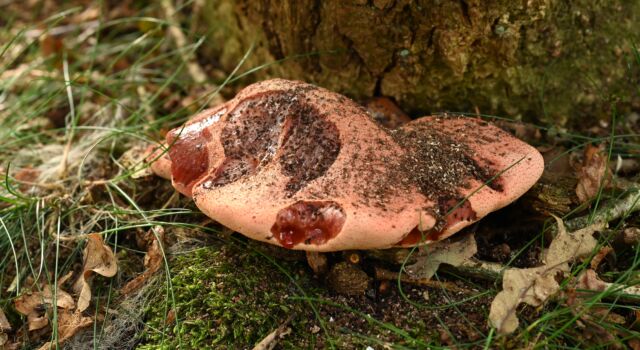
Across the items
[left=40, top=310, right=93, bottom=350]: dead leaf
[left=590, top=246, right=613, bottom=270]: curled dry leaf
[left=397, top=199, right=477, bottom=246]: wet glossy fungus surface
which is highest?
[left=397, top=199, right=477, bottom=246]: wet glossy fungus surface

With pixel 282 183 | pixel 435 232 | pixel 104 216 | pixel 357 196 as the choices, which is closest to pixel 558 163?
pixel 435 232

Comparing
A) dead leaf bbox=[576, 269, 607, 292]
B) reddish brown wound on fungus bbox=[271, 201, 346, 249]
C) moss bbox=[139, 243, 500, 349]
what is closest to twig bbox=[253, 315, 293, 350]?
moss bbox=[139, 243, 500, 349]

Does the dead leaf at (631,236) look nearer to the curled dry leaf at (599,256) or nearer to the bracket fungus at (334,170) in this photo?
the curled dry leaf at (599,256)

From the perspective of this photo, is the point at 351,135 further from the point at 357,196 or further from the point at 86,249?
the point at 86,249

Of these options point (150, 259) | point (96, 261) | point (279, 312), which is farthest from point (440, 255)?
point (96, 261)

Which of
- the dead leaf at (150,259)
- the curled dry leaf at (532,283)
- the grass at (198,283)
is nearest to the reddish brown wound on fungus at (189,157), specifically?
the grass at (198,283)

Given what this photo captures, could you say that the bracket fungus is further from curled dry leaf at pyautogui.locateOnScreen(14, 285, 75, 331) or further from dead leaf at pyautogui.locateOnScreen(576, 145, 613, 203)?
curled dry leaf at pyautogui.locateOnScreen(14, 285, 75, 331)

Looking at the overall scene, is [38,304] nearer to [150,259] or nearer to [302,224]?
[150,259]

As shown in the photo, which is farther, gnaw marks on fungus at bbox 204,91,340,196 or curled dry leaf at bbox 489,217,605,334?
gnaw marks on fungus at bbox 204,91,340,196
